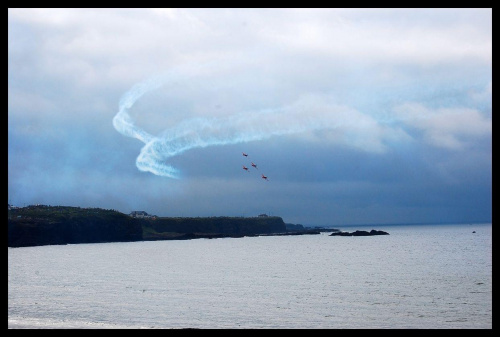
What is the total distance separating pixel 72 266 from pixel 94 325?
6181 cm

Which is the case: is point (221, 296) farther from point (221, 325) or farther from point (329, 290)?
point (221, 325)

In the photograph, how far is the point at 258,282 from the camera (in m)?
73.9

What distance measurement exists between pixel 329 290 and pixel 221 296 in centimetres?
1231

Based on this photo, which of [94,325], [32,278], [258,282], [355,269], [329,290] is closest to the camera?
[94,325]

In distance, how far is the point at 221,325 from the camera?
4444 cm

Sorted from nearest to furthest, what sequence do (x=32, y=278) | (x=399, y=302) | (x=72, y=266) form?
(x=399, y=302) → (x=32, y=278) → (x=72, y=266)
